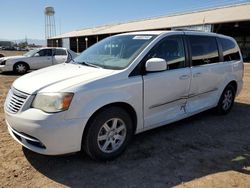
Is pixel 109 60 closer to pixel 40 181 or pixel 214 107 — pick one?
pixel 40 181

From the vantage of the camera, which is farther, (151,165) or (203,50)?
(203,50)

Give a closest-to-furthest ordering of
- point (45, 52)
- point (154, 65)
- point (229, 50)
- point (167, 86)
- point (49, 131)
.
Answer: point (49, 131)
point (154, 65)
point (167, 86)
point (229, 50)
point (45, 52)

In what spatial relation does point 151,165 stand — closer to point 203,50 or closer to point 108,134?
point 108,134

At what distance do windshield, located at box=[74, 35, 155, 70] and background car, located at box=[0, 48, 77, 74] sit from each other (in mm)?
9573

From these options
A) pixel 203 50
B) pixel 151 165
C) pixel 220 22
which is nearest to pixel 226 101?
pixel 203 50

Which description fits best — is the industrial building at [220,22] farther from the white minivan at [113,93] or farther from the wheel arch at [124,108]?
the wheel arch at [124,108]

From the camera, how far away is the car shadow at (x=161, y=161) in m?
3.62

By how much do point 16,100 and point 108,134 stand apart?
1.29 m

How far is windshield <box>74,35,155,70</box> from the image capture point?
4.39m

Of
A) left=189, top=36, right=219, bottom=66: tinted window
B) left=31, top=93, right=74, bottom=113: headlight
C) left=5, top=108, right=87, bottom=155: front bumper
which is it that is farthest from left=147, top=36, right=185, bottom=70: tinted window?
left=5, top=108, right=87, bottom=155: front bumper

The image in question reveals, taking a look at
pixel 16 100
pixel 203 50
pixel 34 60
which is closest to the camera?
pixel 16 100

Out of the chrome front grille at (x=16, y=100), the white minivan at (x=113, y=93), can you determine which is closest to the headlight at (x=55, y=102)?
the white minivan at (x=113, y=93)

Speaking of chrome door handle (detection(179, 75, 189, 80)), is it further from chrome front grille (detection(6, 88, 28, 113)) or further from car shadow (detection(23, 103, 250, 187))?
chrome front grille (detection(6, 88, 28, 113))

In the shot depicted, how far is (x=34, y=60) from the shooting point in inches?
611
